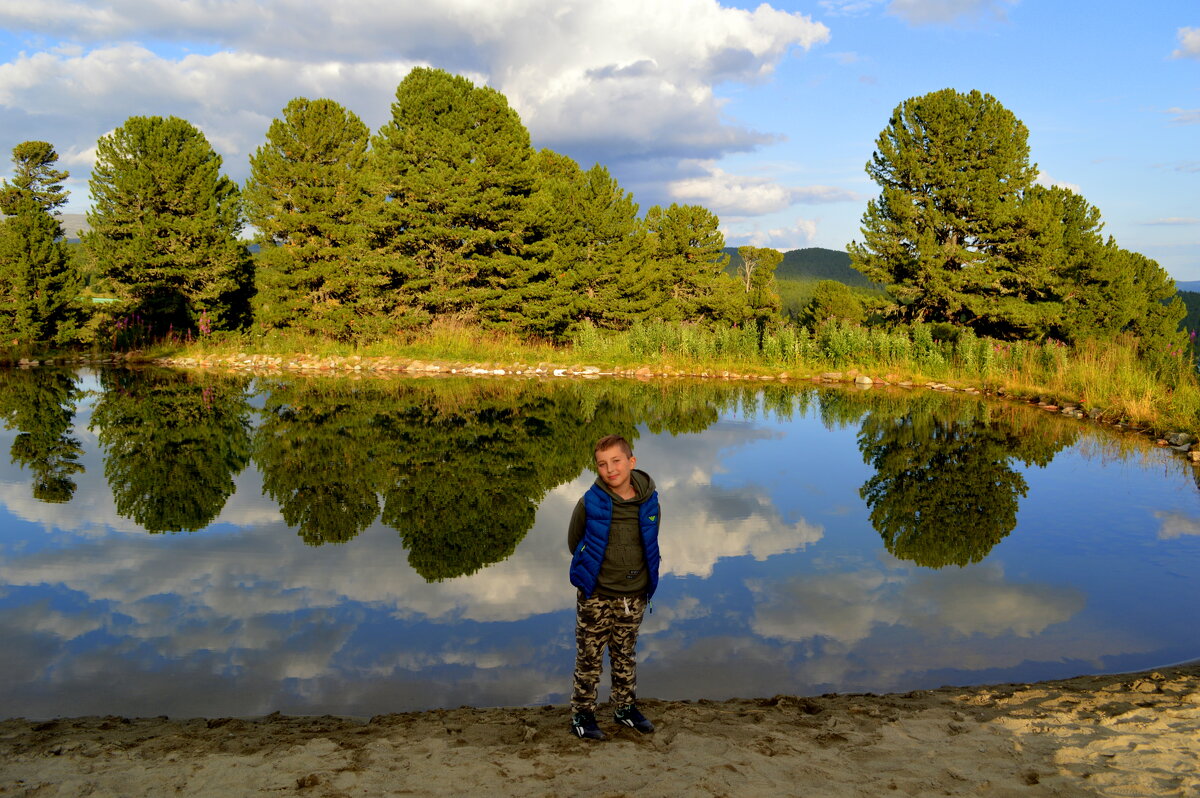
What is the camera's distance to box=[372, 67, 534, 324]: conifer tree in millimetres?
26016

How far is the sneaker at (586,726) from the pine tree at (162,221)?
2862 cm

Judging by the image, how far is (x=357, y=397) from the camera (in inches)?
720

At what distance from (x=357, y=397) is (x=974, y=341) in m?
17.2

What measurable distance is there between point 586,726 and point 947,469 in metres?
8.16

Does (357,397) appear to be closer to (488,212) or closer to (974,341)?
(488,212)

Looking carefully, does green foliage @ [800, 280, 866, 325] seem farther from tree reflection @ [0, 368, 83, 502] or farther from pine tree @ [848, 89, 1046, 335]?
tree reflection @ [0, 368, 83, 502]

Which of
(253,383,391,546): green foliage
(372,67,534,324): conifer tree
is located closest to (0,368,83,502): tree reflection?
(253,383,391,546): green foliage

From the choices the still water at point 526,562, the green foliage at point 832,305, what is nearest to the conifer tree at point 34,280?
the still water at point 526,562

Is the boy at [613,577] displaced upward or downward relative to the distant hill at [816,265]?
downward

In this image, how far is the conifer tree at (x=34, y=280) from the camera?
25578 millimetres

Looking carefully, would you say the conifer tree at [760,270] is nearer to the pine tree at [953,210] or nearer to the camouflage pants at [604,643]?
the pine tree at [953,210]

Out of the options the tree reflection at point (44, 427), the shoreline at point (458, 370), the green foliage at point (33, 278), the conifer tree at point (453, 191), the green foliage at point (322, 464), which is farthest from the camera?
the conifer tree at point (453, 191)

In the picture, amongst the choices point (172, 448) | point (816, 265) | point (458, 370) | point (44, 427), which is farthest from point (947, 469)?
point (816, 265)

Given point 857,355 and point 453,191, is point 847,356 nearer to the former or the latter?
point 857,355
